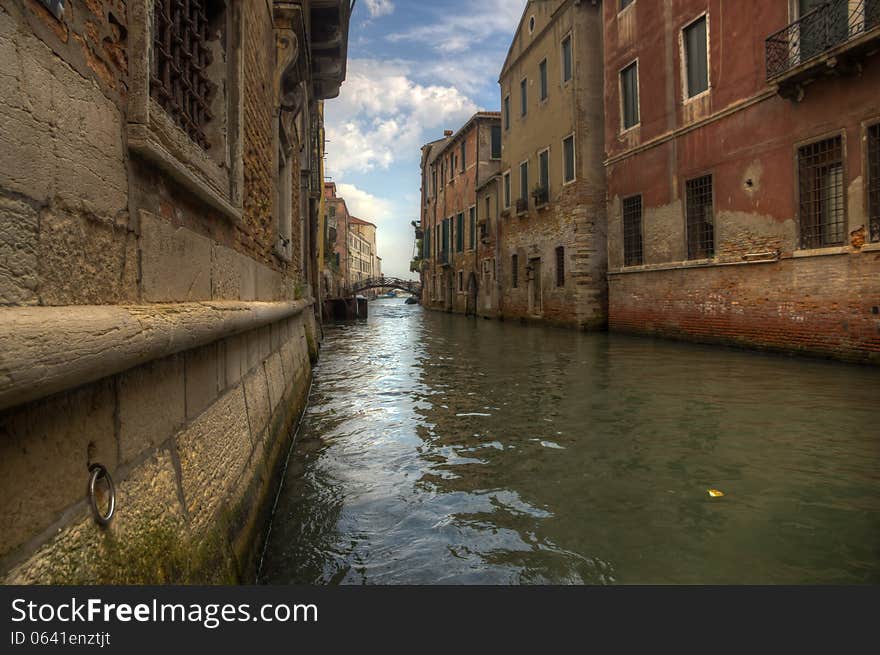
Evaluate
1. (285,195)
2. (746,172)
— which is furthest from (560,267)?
(285,195)

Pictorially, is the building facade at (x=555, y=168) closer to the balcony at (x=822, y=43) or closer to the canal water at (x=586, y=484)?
the balcony at (x=822, y=43)

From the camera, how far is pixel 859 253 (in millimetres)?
8570

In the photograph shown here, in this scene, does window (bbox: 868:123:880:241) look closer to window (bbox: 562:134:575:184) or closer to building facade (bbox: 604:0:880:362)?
building facade (bbox: 604:0:880:362)

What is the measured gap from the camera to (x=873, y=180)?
8477 mm

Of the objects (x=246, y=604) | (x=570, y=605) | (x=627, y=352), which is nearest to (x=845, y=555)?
(x=570, y=605)

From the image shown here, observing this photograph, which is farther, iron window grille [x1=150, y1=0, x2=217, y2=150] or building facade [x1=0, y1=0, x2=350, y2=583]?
iron window grille [x1=150, y1=0, x2=217, y2=150]

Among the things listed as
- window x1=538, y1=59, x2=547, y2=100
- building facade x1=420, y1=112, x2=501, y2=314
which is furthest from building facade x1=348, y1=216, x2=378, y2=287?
window x1=538, y1=59, x2=547, y2=100

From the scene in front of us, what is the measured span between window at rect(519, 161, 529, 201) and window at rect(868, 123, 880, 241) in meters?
12.9

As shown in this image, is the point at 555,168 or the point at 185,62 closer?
the point at 185,62

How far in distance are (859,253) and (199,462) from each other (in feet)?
31.8

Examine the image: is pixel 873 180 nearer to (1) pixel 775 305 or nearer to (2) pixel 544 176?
(1) pixel 775 305

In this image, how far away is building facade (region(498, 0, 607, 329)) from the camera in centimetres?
1689

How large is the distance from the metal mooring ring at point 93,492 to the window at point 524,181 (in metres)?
20.4

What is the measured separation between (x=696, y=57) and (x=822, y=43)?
3510 mm
